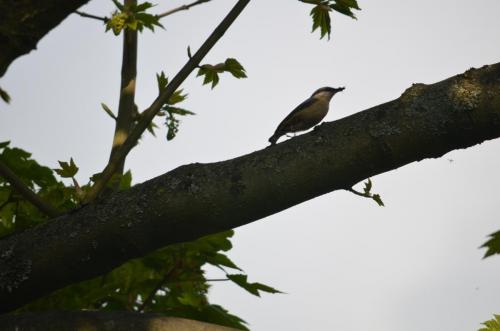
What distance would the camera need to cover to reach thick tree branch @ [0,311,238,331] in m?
3.31

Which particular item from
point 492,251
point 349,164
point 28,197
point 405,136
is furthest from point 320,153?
point 28,197

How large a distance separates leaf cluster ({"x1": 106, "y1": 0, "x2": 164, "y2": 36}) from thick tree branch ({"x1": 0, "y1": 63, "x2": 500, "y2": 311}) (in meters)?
1.55

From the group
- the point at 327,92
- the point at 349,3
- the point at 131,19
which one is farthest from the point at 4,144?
the point at 327,92

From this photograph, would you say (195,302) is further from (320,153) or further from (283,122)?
(283,122)

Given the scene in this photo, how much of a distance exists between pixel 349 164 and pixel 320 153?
145 millimetres

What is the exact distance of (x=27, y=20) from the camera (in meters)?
2.98

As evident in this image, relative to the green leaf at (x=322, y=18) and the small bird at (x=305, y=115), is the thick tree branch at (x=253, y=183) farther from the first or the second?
the small bird at (x=305, y=115)

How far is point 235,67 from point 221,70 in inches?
4.2

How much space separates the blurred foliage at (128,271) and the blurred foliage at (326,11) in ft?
4.80

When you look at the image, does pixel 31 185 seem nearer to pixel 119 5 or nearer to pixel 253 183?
pixel 119 5

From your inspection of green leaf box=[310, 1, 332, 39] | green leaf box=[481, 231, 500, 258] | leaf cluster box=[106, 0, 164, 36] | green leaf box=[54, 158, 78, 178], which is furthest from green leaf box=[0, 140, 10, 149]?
green leaf box=[481, 231, 500, 258]

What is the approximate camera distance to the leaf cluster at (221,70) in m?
4.36

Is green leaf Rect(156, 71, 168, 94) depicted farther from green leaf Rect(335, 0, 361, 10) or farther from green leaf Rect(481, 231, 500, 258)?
green leaf Rect(481, 231, 500, 258)

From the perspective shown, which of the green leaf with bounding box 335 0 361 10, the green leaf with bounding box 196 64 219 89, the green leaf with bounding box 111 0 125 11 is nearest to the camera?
the green leaf with bounding box 335 0 361 10
